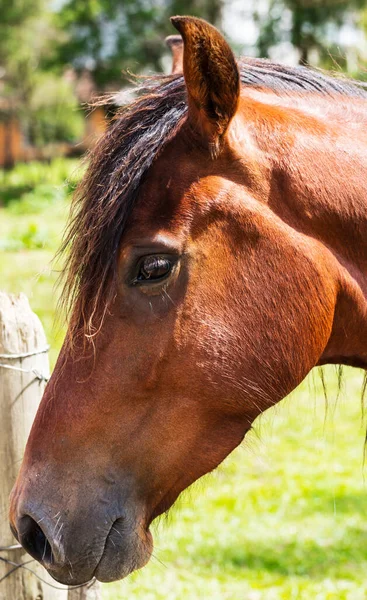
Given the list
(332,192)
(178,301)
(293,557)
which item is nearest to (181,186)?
(178,301)

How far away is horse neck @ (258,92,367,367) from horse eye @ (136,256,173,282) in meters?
0.36

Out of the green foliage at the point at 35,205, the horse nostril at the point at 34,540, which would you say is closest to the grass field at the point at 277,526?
the green foliage at the point at 35,205

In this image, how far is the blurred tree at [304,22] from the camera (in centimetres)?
2569

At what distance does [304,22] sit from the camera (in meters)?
25.9

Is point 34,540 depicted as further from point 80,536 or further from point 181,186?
point 181,186

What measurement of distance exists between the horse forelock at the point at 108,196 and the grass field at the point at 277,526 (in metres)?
0.27

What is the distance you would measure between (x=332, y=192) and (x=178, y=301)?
1.85ft

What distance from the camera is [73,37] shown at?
27859mm

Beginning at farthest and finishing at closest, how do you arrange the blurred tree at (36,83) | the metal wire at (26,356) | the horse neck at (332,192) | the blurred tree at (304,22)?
1. the blurred tree at (36,83)
2. the blurred tree at (304,22)
3. the metal wire at (26,356)
4. the horse neck at (332,192)

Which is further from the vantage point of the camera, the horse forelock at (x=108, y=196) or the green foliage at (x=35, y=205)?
the green foliage at (x=35, y=205)

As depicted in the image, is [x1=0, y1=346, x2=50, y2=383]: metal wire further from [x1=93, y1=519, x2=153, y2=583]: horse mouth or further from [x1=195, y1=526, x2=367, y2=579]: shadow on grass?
[x1=195, y1=526, x2=367, y2=579]: shadow on grass

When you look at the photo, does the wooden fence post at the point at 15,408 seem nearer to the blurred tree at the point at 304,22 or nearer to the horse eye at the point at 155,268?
the horse eye at the point at 155,268

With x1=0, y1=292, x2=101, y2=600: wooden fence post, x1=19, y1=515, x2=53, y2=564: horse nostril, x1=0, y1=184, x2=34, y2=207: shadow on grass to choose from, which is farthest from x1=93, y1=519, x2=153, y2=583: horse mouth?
x1=0, y1=184, x2=34, y2=207: shadow on grass

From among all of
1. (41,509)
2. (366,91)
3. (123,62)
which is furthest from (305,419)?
(123,62)
